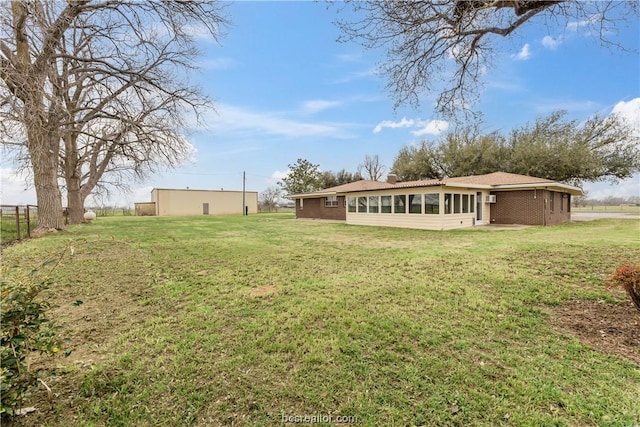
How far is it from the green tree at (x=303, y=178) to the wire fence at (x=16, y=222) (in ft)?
92.8

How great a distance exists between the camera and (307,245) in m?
9.39

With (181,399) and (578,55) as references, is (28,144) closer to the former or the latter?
(181,399)

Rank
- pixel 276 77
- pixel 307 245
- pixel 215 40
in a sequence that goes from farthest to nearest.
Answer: pixel 276 77, pixel 307 245, pixel 215 40

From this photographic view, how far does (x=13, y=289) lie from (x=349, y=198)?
1801cm

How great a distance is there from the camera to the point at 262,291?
15.2 feet

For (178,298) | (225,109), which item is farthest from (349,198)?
(178,298)

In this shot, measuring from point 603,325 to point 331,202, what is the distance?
19754 mm

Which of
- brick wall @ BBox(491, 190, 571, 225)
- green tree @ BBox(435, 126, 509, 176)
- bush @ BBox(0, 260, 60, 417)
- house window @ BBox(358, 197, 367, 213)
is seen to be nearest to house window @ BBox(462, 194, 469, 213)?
brick wall @ BBox(491, 190, 571, 225)

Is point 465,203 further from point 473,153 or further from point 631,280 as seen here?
point 473,153

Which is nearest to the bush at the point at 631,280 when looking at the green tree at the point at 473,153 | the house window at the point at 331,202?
the house window at the point at 331,202

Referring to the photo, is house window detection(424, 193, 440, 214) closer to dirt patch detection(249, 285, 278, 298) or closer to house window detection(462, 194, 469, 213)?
house window detection(462, 194, 469, 213)

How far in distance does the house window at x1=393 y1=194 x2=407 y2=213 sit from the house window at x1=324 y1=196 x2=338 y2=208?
704 centimetres

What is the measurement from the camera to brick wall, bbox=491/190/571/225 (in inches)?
596

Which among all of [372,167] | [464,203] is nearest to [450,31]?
[464,203]
